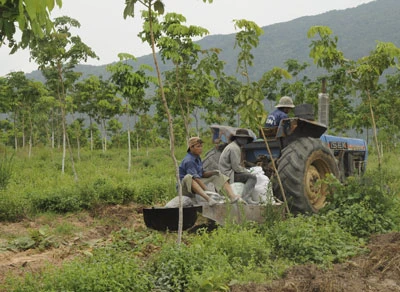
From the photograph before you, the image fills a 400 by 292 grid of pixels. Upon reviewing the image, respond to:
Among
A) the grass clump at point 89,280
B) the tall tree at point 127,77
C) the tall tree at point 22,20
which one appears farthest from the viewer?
the tall tree at point 127,77

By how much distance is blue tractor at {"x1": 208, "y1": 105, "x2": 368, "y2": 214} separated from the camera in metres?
6.51

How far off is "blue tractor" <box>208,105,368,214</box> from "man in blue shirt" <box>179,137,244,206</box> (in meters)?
0.64

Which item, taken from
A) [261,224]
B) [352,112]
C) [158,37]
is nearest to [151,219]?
[261,224]

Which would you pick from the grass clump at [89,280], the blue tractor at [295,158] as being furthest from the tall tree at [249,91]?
the grass clump at [89,280]

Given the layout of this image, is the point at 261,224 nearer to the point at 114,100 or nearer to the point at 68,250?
the point at 68,250

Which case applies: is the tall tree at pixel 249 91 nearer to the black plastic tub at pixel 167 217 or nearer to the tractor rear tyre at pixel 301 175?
the tractor rear tyre at pixel 301 175

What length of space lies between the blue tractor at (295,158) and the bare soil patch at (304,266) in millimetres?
1282

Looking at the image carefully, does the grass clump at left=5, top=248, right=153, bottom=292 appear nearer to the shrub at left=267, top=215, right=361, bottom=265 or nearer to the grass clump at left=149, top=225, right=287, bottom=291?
the grass clump at left=149, top=225, right=287, bottom=291

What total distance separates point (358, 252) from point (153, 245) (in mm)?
2498

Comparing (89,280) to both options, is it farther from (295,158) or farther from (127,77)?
(127,77)

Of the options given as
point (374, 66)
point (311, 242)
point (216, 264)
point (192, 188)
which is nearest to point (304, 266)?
point (311, 242)

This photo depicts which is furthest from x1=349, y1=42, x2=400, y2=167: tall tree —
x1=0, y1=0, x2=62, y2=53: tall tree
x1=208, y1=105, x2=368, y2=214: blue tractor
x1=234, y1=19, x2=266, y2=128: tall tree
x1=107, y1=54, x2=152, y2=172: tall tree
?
x1=107, y1=54, x2=152, y2=172: tall tree

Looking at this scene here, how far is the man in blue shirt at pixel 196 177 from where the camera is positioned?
244 inches

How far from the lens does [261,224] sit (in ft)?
19.3
